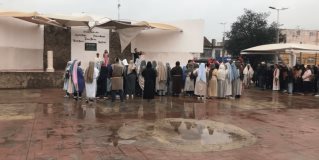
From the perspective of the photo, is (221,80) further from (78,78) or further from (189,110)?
(78,78)

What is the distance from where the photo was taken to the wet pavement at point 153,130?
7059mm

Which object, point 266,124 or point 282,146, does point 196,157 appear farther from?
point 266,124

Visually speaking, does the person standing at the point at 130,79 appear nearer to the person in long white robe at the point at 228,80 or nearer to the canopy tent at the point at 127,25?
the person in long white robe at the point at 228,80

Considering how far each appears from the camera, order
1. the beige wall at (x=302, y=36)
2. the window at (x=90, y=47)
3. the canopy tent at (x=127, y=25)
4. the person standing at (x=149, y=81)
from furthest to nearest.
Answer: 1. the beige wall at (x=302, y=36)
2. the window at (x=90, y=47)
3. the canopy tent at (x=127, y=25)
4. the person standing at (x=149, y=81)

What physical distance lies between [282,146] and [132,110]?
499 centimetres

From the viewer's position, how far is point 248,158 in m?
6.93

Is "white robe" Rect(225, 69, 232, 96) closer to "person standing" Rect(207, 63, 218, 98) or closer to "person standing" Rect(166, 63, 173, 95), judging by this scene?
"person standing" Rect(207, 63, 218, 98)

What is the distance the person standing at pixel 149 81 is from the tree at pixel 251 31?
2132 centimetres

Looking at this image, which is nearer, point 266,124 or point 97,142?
point 97,142

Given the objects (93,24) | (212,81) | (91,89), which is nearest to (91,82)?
(91,89)

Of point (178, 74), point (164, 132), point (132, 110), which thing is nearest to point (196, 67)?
point (178, 74)

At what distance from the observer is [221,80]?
1555 cm

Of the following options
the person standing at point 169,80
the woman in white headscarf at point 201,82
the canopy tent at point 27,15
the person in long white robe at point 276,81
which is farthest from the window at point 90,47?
the person in long white robe at point 276,81

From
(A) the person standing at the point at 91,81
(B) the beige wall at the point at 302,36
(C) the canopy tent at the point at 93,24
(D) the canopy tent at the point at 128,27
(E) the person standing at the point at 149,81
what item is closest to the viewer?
(A) the person standing at the point at 91,81
